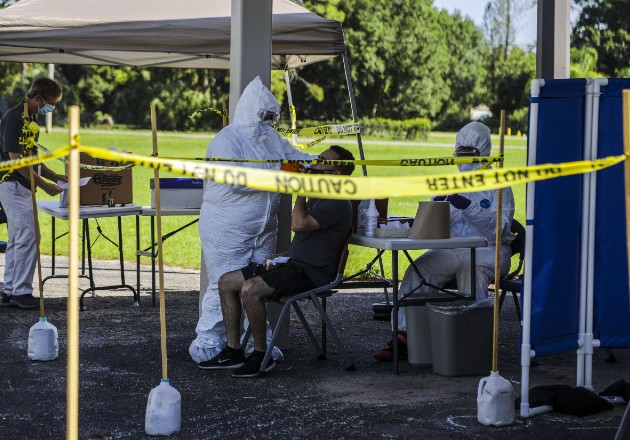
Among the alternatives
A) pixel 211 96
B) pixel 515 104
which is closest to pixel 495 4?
pixel 515 104

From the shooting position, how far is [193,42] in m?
9.52

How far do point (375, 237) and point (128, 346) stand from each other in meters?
2.03

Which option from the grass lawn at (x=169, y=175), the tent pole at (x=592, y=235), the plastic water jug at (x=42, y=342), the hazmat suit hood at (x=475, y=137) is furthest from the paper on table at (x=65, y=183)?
the tent pole at (x=592, y=235)

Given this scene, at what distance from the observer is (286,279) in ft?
21.7

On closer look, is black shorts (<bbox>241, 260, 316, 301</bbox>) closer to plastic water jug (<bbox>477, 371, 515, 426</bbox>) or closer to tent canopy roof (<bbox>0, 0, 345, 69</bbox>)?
plastic water jug (<bbox>477, 371, 515, 426</bbox>)

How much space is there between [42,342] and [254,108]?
2.08m

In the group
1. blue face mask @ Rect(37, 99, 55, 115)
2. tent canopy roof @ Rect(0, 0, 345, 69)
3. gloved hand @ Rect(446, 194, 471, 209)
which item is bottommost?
gloved hand @ Rect(446, 194, 471, 209)

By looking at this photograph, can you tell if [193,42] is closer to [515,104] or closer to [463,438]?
[463,438]

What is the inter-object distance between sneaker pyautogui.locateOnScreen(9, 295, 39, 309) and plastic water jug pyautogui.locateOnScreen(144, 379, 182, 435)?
4.19 m

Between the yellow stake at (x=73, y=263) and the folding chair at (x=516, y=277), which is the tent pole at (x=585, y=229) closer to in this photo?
the folding chair at (x=516, y=277)

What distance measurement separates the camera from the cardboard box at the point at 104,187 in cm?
925

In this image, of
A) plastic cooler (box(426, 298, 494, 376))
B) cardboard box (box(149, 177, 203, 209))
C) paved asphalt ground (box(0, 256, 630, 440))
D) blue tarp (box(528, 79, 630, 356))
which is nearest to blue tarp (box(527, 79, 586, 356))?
blue tarp (box(528, 79, 630, 356))

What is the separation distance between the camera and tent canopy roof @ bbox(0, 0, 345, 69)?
353 inches

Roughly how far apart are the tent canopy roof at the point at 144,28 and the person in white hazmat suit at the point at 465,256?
2.61 m
